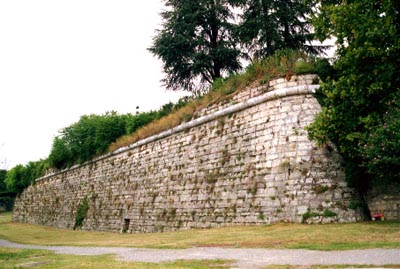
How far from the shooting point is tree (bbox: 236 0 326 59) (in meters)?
23.1

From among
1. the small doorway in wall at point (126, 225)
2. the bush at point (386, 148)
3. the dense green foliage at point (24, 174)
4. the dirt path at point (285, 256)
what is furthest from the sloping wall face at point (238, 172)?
the dense green foliage at point (24, 174)

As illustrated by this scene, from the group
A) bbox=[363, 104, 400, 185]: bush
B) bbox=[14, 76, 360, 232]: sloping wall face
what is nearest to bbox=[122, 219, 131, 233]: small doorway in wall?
bbox=[14, 76, 360, 232]: sloping wall face

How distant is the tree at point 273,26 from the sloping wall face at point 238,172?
8259 millimetres

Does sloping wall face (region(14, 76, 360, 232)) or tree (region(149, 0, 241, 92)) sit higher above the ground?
tree (region(149, 0, 241, 92))

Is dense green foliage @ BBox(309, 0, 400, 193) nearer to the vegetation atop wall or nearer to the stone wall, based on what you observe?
the stone wall

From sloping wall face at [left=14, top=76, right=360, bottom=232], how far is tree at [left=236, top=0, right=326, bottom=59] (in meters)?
8.26

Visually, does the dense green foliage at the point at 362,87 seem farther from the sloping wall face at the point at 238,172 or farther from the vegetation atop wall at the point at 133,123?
the vegetation atop wall at the point at 133,123

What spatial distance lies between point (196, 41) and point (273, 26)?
16.2 feet

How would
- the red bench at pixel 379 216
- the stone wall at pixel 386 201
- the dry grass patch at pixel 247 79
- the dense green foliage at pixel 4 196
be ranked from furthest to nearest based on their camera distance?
the dense green foliage at pixel 4 196, the dry grass patch at pixel 247 79, the red bench at pixel 379 216, the stone wall at pixel 386 201

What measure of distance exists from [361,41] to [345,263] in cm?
738

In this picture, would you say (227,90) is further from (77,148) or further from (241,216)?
(77,148)

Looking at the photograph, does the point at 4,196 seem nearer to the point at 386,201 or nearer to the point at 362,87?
the point at 386,201

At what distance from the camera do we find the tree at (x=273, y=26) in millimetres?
23094

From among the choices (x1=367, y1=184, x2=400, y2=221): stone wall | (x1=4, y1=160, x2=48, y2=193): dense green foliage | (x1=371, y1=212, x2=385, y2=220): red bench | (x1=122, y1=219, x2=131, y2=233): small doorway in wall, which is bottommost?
(x1=122, y1=219, x2=131, y2=233): small doorway in wall
